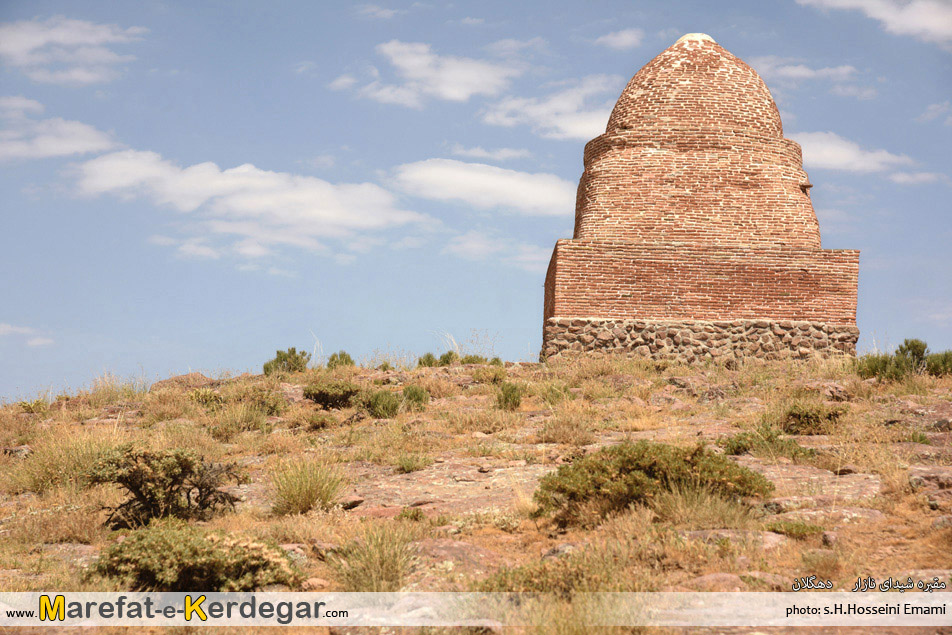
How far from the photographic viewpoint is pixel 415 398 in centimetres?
1294

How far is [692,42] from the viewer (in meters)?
19.4

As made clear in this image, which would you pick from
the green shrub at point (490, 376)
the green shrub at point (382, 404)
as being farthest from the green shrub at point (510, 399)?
the green shrub at point (490, 376)

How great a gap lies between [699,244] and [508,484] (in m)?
11.0

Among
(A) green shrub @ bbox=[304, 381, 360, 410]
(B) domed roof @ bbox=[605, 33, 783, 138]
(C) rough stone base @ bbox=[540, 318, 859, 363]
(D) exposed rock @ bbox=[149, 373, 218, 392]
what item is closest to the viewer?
(A) green shrub @ bbox=[304, 381, 360, 410]

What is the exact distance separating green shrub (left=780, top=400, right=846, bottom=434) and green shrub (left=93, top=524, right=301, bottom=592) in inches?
266

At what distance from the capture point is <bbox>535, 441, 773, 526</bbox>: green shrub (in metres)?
6.19

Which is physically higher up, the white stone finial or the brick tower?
the white stone finial

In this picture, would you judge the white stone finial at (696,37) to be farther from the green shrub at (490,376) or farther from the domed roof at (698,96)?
the green shrub at (490,376)

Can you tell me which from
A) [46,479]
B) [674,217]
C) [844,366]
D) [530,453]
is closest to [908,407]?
[844,366]

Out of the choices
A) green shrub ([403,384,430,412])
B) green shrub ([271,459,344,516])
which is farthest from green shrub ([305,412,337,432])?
green shrub ([271,459,344,516])

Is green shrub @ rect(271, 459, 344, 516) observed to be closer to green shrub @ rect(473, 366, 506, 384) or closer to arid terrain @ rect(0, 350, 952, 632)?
arid terrain @ rect(0, 350, 952, 632)

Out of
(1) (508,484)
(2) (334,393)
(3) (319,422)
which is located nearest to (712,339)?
(2) (334,393)

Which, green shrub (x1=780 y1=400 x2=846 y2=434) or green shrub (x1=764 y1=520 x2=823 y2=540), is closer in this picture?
green shrub (x1=764 y1=520 x2=823 y2=540)

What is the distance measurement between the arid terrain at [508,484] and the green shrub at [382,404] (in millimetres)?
39
